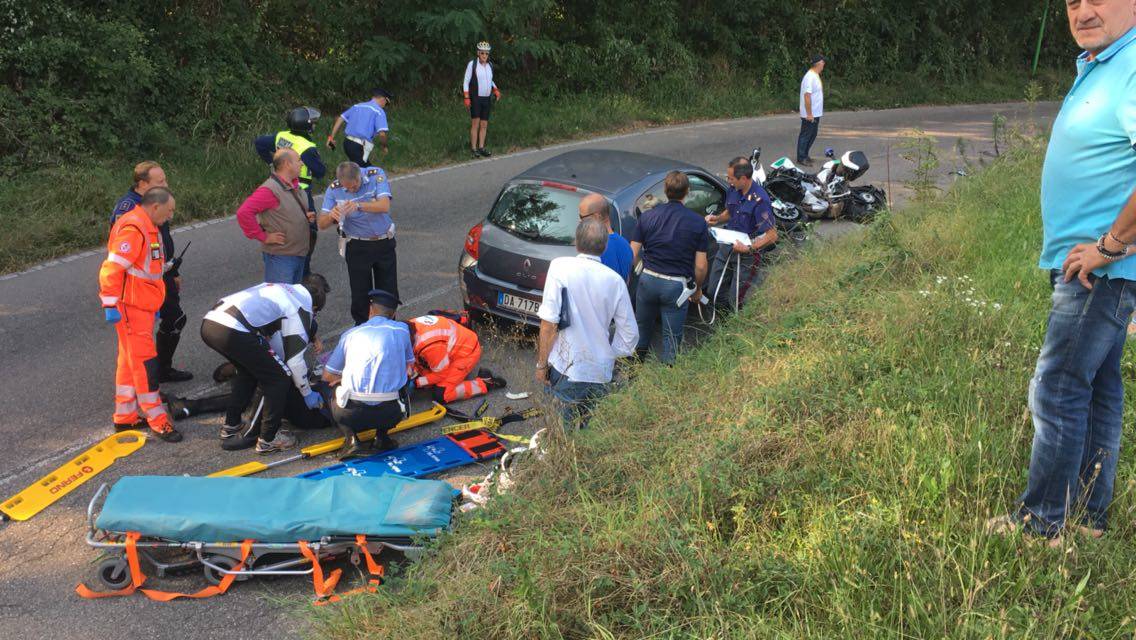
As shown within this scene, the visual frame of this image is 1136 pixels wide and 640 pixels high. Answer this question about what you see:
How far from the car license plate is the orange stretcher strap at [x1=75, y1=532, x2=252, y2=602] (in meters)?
3.69

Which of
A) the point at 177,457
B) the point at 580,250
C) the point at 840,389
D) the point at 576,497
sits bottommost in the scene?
the point at 177,457

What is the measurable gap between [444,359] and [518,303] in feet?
3.16

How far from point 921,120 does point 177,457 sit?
70.0ft

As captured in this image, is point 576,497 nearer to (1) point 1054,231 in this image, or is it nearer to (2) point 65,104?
(1) point 1054,231

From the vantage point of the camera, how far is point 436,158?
15984 millimetres

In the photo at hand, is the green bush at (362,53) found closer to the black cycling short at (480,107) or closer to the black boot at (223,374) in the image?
the black cycling short at (480,107)

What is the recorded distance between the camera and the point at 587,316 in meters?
6.02

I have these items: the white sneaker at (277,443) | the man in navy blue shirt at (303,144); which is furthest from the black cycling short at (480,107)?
the white sneaker at (277,443)

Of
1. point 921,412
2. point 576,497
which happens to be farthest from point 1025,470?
point 576,497

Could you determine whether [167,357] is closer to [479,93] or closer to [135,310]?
[135,310]

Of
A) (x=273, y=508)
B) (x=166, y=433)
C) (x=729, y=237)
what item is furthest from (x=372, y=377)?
(x=729, y=237)

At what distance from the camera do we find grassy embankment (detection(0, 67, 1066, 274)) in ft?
37.4

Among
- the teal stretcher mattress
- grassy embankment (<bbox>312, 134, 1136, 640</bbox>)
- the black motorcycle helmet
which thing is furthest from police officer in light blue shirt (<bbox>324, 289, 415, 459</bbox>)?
the black motorcycle helmet

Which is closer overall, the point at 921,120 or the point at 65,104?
the point at 65,104
